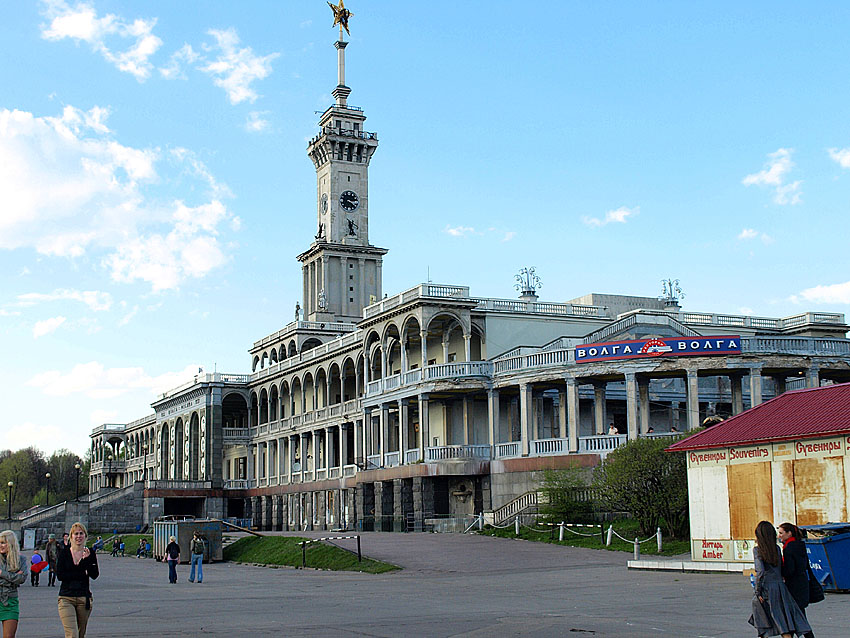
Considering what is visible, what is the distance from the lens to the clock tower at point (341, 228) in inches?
3831

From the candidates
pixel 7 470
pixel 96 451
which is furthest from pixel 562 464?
pixel 7 470

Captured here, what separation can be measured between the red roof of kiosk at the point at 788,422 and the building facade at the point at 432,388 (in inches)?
731

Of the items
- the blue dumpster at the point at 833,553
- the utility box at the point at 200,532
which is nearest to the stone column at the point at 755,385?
the utility box at the point at 200,532

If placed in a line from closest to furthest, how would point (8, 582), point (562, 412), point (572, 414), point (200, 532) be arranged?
→ 1. point (8, 582)
2. point (200, 532)
3. point (572, 414)
4. point (562, 412)

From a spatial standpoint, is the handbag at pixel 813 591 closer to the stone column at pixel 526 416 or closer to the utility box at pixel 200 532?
the utility box at pixel 200 532

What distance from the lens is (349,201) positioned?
3910 inches

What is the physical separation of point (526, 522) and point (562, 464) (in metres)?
4.36

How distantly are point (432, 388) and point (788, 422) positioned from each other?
100ft

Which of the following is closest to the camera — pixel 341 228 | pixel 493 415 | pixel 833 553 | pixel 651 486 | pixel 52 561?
pixel 833 553

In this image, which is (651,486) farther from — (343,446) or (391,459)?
(343,446)

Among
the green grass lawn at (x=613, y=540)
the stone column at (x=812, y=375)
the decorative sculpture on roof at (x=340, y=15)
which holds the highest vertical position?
the decorative sculpture on roof at (x=340, y=15)

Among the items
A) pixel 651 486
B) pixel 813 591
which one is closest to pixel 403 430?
pixel 651 486

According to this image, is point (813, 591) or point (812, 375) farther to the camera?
point (812, 375)

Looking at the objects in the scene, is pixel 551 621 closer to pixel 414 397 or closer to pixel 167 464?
pixel 414 397
